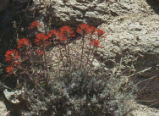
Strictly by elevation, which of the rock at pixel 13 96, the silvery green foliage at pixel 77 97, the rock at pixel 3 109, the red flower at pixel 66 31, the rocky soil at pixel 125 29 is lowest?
the rock at pixel 3 109

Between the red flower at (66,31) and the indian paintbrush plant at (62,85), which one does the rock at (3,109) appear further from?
the red flower at (66,31)

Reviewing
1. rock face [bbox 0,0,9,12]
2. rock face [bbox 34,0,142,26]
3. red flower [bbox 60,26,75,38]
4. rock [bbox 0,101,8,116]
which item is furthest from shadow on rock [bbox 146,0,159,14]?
rock [bbox 0,101,8,116]

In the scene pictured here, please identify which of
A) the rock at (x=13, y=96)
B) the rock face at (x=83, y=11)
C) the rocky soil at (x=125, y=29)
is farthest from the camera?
the rock face at (x=83, y=11)

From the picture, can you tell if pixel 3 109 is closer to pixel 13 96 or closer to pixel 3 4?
pixel 13 96

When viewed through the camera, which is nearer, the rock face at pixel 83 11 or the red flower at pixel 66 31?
the red flower at pixel 66 31

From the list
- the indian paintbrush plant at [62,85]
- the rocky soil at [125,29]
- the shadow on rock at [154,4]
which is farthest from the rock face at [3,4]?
the shadow on rock at [154,4]

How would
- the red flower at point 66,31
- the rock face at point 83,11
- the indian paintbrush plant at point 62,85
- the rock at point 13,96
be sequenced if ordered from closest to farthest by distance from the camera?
the red flower at point 66,31, the indian paintbrush plant at point 62,85, the rock at point 13,96, the rock face at point 83,11

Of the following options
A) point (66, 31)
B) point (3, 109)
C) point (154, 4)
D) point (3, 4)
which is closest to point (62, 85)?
point (66, 31)

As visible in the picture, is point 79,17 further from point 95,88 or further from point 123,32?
Answer: point 95,88

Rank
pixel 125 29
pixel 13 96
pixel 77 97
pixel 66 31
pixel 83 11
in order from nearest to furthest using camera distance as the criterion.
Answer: pixel 66 31 → pixel 77 97 → pixel 13 96 → pixel 125 29 → pixel 83 11
